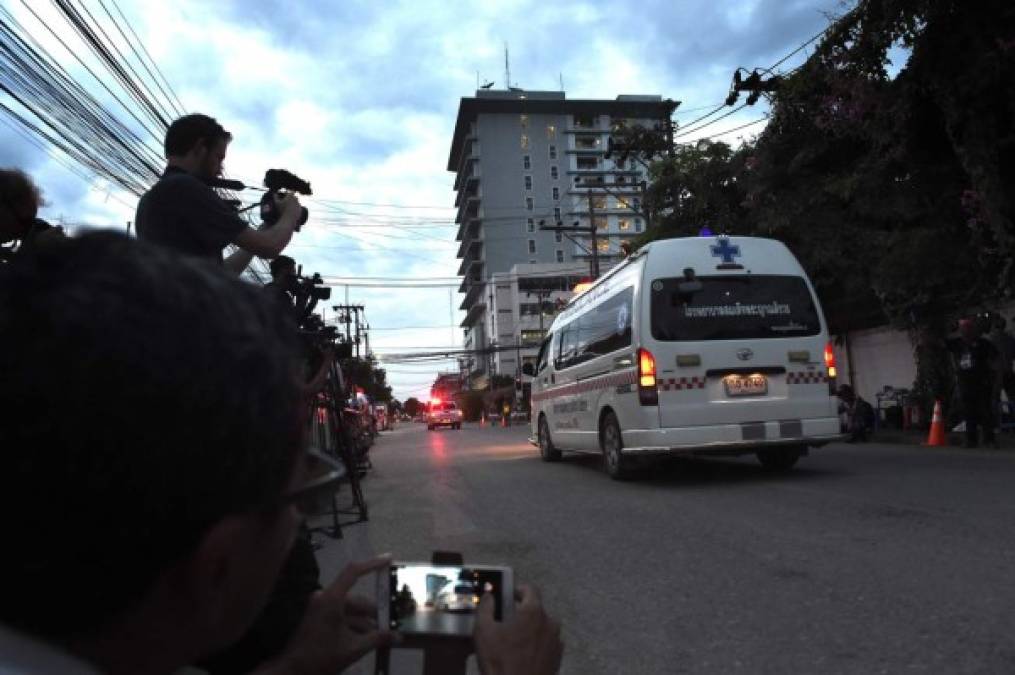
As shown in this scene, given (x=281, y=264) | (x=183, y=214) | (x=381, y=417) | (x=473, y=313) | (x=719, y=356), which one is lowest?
(x=719, y=356)

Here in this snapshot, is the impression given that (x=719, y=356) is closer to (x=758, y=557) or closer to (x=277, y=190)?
(x=758, y=557)

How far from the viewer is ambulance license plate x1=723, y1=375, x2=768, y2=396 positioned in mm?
7695

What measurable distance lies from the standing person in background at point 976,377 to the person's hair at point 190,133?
9863 millimetres

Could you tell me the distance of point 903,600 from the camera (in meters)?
3.59

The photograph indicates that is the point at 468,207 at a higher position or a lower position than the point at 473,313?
higher

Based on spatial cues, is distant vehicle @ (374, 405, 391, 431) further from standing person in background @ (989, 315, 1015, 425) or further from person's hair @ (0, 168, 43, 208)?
person's hair @ (0, 168, 43, 208)

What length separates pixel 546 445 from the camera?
12.0 metres

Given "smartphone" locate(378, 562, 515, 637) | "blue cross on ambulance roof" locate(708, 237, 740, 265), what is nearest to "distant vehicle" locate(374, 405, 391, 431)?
"blue cross on ambulance roof" locate(708, 237, 740, 265)

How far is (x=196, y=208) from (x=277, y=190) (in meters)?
0.82

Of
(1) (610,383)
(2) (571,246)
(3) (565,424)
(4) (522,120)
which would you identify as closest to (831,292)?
(3) (565,424)

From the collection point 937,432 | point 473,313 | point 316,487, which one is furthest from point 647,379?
point 473,313

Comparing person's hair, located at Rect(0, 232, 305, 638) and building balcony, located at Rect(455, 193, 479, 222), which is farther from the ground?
building balcony, located at Rect(455, 193, 479, 222)

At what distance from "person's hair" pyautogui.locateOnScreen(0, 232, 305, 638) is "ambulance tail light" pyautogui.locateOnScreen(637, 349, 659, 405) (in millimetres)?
7009

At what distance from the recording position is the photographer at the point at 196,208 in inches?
98.6
